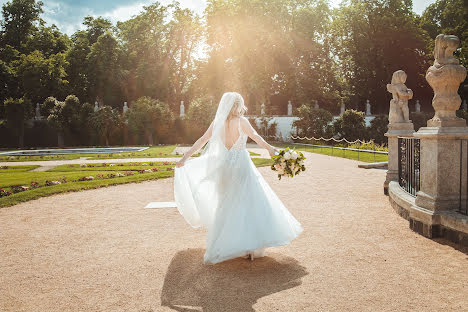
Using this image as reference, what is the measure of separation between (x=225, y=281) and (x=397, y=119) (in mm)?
6447

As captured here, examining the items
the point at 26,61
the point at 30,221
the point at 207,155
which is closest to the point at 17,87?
the point at 26,61

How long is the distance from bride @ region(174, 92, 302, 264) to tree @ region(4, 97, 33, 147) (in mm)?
38186

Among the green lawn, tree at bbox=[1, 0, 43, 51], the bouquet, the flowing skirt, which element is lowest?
the green lawn

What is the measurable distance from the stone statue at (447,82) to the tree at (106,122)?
3330 centimetres

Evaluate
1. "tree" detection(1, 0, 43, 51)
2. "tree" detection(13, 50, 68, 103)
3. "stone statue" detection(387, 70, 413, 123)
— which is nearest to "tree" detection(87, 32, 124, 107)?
"tree" detection(13, 50, 68, 103)

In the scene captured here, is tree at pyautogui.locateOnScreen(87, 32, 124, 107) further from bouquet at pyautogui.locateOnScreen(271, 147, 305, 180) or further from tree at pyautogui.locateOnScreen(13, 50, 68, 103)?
bouquet at pyautogui.locateOnScreen(271, 147, 305, 180)

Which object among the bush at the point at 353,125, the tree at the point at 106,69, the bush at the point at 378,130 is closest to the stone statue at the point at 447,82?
the bush at the point at 353,125

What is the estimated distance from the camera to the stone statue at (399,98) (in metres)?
8.43

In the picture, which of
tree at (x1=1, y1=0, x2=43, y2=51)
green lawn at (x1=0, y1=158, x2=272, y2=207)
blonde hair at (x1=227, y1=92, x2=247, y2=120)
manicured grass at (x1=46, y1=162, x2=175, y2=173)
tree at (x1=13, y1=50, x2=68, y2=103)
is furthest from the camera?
tree at (x1=1, y1=0, x2=43, y2=51)

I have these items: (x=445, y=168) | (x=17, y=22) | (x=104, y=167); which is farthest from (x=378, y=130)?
(x=17, y=22)

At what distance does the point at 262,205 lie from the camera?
174 inches

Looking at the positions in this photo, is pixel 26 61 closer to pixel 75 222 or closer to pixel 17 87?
pixel 17 87

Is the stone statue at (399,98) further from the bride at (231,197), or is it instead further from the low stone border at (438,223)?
the bride at (231,197)

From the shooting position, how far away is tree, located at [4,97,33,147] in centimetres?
3694
